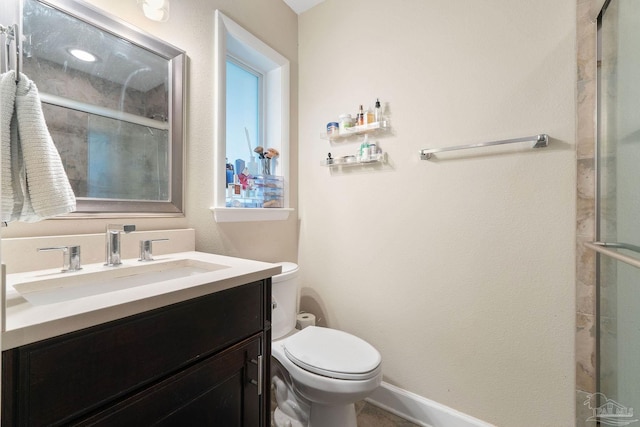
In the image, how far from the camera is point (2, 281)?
412 millimetres

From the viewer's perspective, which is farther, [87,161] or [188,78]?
[188,78]

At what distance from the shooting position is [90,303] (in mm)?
586

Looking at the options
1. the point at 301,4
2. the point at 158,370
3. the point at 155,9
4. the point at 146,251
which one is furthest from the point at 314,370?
the point at 301,4

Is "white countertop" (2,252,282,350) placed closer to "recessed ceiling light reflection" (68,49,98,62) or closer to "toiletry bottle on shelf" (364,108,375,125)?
"recessed ceiling light reflection" (68,49,98,62)

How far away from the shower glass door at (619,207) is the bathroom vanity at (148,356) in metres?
1.17

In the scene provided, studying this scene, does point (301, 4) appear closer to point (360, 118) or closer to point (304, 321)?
point (360, 118)

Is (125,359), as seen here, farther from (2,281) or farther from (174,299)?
(2,281)

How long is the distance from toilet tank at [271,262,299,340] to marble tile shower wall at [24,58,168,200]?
2.18 ft

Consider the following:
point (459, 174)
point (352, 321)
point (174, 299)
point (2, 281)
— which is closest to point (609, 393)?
point (459, 174)

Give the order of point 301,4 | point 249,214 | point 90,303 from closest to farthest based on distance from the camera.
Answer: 1. point 90,303
2. point 249,214
3. point 301,4

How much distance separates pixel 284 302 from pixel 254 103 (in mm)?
1302

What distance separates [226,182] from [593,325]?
1722mm

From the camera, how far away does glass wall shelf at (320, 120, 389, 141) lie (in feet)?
5.11

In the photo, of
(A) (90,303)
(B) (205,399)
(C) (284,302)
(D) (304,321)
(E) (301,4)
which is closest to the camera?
(A) (90,303)
